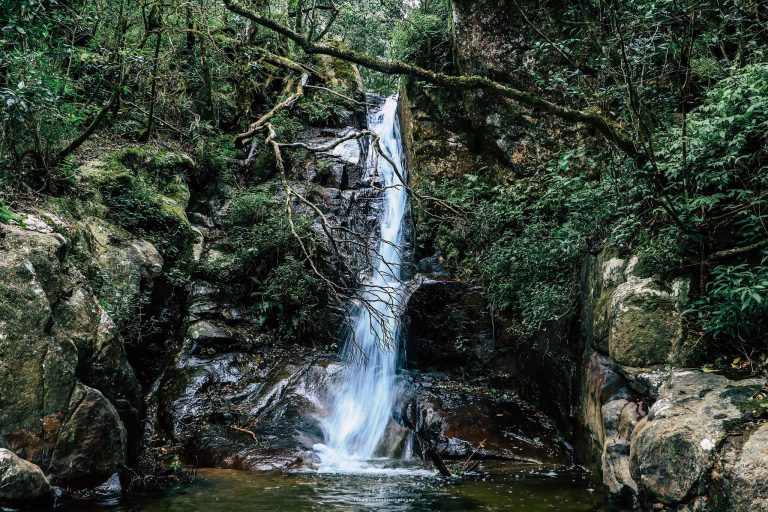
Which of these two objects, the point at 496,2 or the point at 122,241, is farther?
the point at 496,2

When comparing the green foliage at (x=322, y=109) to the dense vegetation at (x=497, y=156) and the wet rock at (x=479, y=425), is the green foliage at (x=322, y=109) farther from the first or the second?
the wet rock at (x=479, y=425)

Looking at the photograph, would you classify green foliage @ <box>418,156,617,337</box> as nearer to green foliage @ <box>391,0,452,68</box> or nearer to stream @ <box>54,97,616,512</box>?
stream @ <box>54,97,616,512</box>

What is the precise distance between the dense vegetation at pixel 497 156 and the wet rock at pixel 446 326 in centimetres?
58

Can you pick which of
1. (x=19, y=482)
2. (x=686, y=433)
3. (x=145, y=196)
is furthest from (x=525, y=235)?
(x=19, y=482)

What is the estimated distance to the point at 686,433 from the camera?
4078mm

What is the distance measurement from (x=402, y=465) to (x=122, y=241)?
6.00 metres

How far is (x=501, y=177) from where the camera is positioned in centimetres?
1173

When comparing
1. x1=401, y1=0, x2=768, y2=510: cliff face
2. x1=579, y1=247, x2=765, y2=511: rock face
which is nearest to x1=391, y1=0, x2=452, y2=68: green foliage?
x1=401, y1=0, x2=768, y2=510: cliff face

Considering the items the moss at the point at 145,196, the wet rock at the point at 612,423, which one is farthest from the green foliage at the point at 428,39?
the wet rock at the point at 612,423

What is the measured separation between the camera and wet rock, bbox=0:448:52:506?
4.54 m

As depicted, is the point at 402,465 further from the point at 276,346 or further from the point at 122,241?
the point at 122,241

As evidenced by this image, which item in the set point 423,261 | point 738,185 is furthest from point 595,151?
point 738,185

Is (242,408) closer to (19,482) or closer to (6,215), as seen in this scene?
(19,482)

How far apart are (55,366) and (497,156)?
9.35 metres
